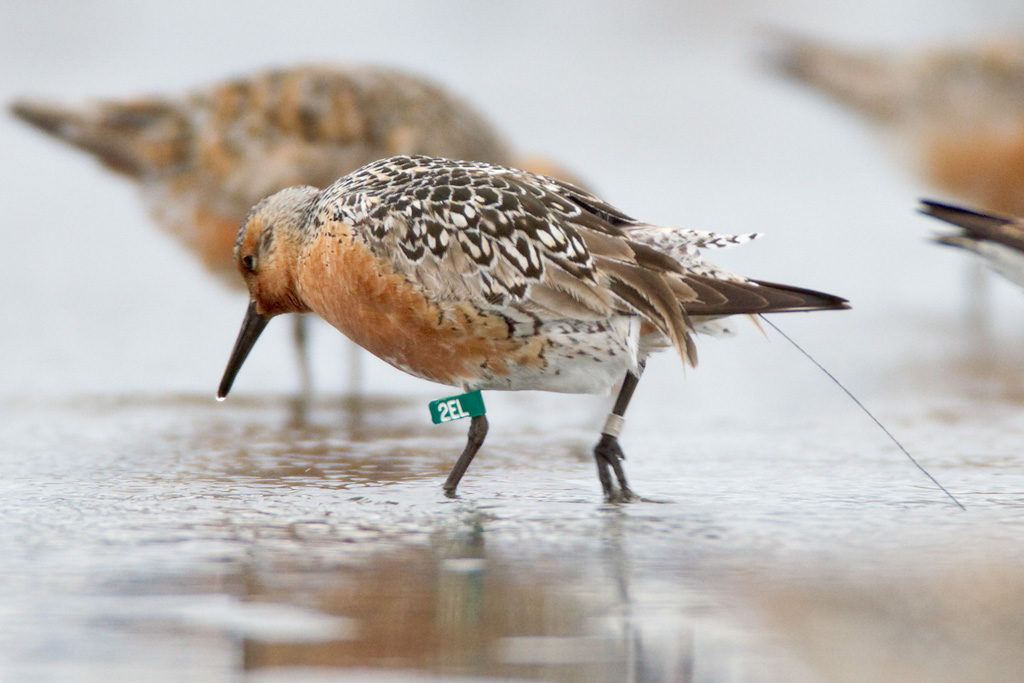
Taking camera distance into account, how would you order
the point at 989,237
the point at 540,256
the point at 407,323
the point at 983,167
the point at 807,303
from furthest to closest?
the point at 983,167
the point at 989,237
the point at 407,323
the point at 540,256
the point at 807,303

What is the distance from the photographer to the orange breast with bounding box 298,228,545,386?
4.73 m

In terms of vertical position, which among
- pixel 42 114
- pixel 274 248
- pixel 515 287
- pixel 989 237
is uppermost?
pixel 42 114

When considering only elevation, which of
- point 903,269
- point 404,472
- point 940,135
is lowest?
point 404,472

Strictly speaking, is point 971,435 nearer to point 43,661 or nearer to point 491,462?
point 491,462

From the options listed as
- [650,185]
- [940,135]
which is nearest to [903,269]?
[940,135]

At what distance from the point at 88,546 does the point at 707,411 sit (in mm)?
3603

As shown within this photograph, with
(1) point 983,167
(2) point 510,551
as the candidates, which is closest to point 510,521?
(2) point 510,551

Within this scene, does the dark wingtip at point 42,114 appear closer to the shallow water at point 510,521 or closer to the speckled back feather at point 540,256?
the shallow water at point 510,521

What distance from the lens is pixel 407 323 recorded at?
4820mm

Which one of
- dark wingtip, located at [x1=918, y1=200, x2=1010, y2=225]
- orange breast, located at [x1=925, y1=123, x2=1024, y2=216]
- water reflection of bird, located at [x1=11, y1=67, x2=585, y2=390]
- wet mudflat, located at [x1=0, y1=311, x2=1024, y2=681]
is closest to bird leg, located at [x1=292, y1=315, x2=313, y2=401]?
water reflection of bird, located at [x1=11, y1=67, x2=585, y2=390]

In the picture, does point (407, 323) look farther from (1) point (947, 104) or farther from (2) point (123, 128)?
(1) point (947, 104)

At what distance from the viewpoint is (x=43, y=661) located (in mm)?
2973

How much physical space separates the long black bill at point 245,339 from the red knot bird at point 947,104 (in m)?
7.91

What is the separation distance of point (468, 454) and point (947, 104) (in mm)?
8953
